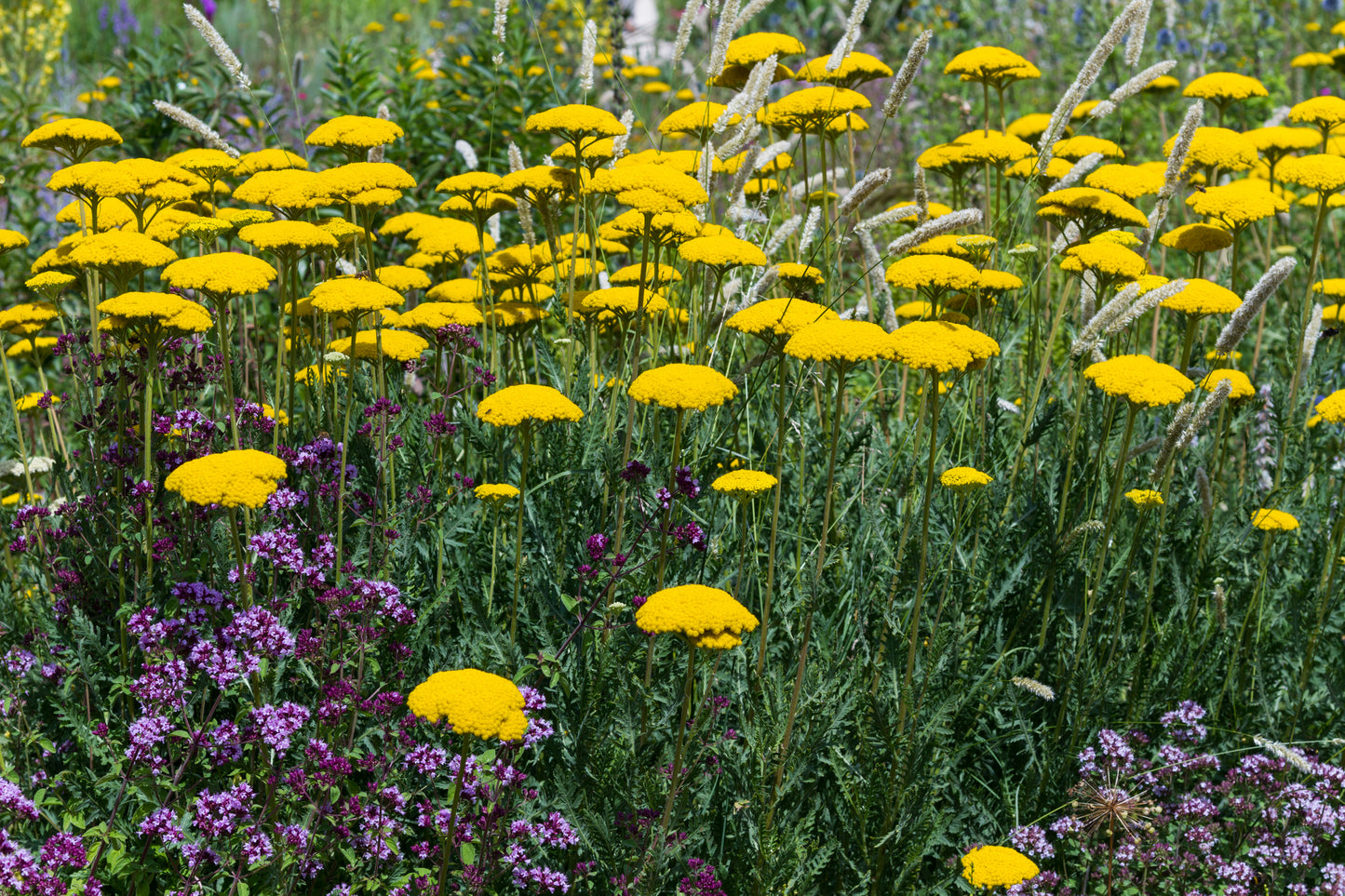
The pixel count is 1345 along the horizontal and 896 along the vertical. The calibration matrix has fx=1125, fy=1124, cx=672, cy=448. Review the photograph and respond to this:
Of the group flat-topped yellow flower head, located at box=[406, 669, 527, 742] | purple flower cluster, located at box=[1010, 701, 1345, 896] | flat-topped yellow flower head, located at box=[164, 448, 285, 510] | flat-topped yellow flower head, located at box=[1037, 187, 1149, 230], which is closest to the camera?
flat-topped yellow flower head, located at box=[406, 669, 527, 742]

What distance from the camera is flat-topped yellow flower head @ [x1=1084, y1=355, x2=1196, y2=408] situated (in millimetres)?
3012

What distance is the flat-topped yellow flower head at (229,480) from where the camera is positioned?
2506mm

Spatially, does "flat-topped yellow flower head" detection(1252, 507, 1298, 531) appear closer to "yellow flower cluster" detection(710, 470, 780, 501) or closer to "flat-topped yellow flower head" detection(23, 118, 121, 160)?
"yellow flower cluster" detection(710, 470, 780, 501)

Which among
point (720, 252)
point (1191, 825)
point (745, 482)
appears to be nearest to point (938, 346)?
point (745, 482)

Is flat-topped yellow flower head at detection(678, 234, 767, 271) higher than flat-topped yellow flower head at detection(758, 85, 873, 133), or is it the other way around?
flat-topped yellow flower head at detection(758, 85, 873, 133)

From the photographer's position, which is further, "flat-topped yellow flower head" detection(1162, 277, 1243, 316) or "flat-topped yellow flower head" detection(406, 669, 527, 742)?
"flat-topped yellow flower head" detection(1162, 277, 1243, 316)

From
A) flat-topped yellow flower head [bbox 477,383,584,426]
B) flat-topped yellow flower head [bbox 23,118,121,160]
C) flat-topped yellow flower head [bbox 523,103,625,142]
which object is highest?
flat-topped yellow flower head [bbox 523,103,625,142]

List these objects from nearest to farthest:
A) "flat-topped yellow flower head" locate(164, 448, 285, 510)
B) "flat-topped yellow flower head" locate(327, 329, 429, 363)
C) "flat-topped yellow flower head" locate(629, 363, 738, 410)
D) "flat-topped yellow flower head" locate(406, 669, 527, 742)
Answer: "flat-topped yellow flower head" locate(406, 669, 527, 742), "flat-topped yellow flower head" locate(164, 448, 285, 510), "flat-topped yellow flower head" locate(629, 363, 738, 410), "flat-topped yellow flower head" locate(327, 329, 429, 363)

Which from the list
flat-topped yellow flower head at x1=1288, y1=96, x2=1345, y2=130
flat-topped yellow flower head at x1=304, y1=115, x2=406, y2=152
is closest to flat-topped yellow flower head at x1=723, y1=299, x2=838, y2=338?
flat-topped yellow flower head at x1=304, y1=115, x2=406, y2=152

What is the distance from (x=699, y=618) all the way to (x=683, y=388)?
0.69 metres

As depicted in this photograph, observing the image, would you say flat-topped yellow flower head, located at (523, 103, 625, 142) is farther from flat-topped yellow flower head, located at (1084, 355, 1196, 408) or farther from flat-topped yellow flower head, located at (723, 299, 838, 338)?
flat-topped yellow flower head, located at (1084, 355, 1196, 408)

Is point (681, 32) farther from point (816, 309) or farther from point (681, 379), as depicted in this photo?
point (681, 379)

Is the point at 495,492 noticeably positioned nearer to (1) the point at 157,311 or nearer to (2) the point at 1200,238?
(1) the point at 157,311

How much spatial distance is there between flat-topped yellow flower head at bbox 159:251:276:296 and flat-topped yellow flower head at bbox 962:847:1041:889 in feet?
7.62
